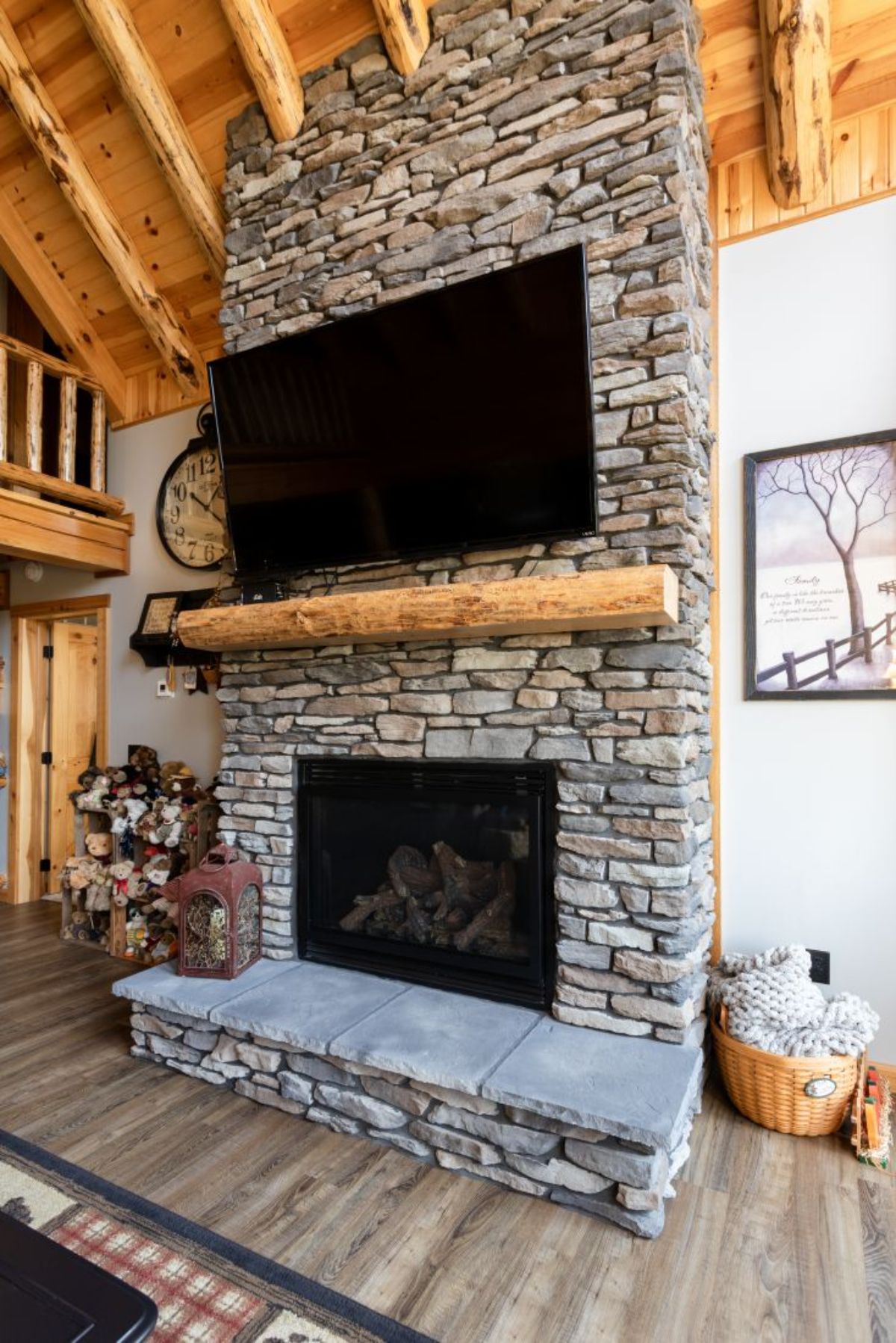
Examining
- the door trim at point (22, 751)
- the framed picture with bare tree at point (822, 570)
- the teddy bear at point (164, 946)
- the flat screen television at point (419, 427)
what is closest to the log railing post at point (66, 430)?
the door trim at point (22, 751)

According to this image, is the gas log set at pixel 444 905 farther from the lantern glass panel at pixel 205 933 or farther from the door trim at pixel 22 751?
the door trim at pixel 22 751

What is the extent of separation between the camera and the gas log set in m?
2.52

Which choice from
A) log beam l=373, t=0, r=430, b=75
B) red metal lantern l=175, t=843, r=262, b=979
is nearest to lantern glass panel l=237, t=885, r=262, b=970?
red metal lantern l=175, t=843, r=262, b=979

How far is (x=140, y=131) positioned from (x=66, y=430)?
1458 millimetres

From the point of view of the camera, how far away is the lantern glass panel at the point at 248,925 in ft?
8.90

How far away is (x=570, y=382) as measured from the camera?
86.3 inches

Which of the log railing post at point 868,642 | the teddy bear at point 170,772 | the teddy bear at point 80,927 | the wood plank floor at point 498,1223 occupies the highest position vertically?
the log railing post at point 868,642

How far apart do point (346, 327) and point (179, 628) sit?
1.28 metres

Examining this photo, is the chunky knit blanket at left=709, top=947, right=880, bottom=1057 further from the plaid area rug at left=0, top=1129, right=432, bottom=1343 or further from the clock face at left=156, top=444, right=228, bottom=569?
the clock face at left=156, top=444, right=228, bottom=569

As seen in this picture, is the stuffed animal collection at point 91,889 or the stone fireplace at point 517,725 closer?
the stone fireplace at point 517,725

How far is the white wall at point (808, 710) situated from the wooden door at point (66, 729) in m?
3.96

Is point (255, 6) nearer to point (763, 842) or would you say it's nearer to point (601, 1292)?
point (763, 842)

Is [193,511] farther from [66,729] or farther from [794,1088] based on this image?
[794,1088]

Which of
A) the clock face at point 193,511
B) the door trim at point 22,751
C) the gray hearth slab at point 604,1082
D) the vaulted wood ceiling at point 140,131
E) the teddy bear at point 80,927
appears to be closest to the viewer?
the gray hearth slab at point 604,1082
